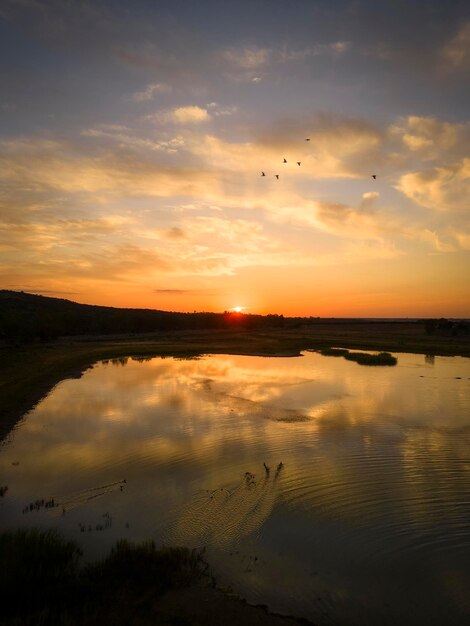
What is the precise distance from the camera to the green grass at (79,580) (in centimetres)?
715

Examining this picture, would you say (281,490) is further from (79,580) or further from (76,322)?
(76,322)

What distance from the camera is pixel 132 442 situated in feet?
59.3

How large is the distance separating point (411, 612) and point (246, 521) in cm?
428

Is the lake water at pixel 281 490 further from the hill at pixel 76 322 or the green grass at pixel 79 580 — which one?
the hill at pixel 76 322

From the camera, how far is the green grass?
7.15 metres

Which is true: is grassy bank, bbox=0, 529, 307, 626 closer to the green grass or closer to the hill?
the green grass

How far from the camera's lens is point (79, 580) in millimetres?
8086

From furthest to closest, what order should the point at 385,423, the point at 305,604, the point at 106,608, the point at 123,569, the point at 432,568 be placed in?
the point at 385,423
the point at 432,568
the point at 123,569
the point at 305,604
the point at 106,608

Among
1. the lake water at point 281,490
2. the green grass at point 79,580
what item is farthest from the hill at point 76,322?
the green grass at point 79,580

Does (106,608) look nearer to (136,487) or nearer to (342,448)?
(136,487)

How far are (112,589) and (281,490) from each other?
6180 millimetres

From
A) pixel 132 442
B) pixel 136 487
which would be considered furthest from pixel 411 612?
pixel 132 442

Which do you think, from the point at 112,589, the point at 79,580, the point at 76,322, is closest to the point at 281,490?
the point at 112,589

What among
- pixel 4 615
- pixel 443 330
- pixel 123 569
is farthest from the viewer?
pixel 443 330
